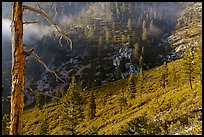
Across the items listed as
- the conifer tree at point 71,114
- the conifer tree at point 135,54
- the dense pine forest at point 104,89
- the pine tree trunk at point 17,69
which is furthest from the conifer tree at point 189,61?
the conifer tree at point 135,54

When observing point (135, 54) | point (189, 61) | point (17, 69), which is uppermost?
point (17, 69)

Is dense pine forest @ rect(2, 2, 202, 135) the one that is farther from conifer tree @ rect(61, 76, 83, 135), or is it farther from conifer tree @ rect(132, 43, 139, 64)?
conifer tree @ rect(132, 43, 139, 64)

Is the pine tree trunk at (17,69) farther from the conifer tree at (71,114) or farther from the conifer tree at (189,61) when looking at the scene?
the conifer tree at (189,61)

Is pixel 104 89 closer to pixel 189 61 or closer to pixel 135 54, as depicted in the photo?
pixel 135 54

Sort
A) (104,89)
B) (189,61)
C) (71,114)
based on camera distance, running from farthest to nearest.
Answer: (104,89), (189,61), (71,114)

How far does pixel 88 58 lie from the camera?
18762 centimetres

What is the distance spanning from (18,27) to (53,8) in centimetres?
194

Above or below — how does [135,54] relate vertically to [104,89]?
above

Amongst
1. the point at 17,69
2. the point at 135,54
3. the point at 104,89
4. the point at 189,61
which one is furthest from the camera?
the point at 135,54

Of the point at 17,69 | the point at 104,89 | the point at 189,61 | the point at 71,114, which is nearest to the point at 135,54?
the point at 104,89

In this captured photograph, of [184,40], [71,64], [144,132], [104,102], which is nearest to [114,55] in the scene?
[71,64]

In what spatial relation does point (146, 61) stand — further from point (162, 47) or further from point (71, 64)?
point (71, 64)

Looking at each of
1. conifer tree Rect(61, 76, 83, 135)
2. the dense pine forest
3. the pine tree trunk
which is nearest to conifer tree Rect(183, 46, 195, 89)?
the dense pine forest

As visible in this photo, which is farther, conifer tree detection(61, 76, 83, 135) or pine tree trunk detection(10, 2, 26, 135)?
conifer tree detection(61, 76, 83, 135)
